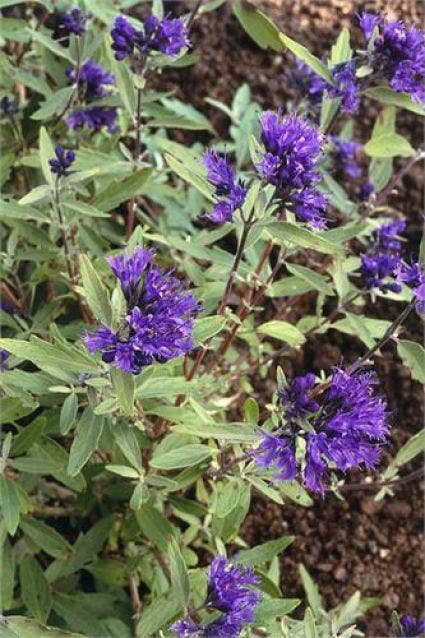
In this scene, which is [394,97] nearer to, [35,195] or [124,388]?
[35,195]

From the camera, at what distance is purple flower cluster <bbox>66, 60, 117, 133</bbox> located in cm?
221

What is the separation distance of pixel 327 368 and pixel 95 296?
162 cm

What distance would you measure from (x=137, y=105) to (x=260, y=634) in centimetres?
130

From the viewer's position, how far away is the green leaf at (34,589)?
1907 millimetres

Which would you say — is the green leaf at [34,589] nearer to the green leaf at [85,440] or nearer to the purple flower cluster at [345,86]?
the green leaf at [85,440]

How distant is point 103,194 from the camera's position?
6.77 feet

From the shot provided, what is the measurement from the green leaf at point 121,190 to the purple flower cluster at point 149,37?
0.86 ft

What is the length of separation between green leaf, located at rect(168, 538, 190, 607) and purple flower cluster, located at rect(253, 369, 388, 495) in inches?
9.5

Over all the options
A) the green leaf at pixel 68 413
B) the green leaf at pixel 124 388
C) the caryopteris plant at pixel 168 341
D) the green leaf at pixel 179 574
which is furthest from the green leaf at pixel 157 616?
the green leaf at pixel 124 388

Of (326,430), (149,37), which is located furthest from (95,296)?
(149,37)

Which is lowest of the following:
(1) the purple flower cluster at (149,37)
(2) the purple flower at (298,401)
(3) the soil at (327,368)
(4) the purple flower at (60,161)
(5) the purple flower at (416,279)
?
(3) the soil at (327,368)

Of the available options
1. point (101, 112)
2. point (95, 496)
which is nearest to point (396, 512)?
point (95, 496)

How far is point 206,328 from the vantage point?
1.53 meters

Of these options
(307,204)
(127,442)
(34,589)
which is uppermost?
(307,204)
